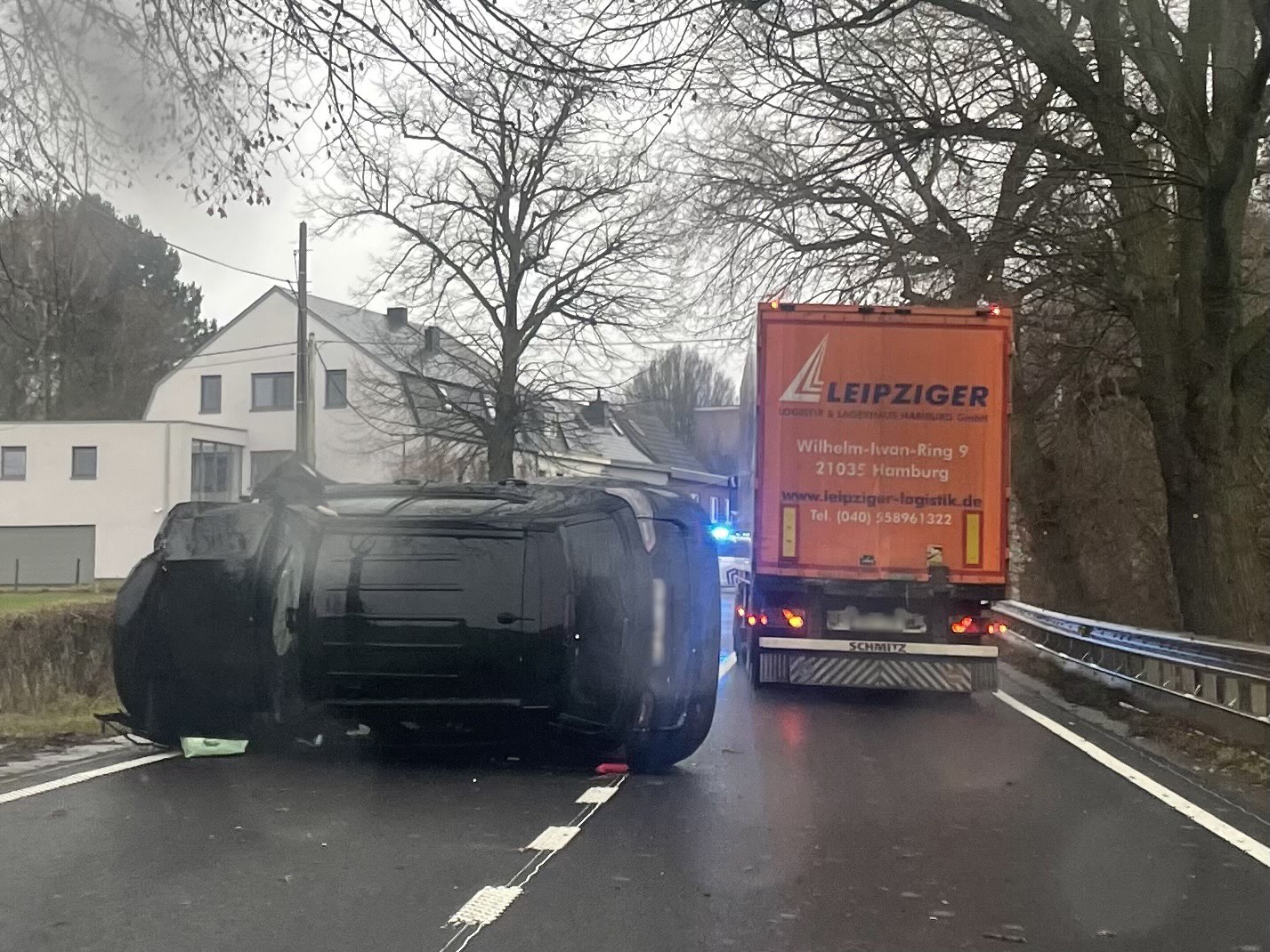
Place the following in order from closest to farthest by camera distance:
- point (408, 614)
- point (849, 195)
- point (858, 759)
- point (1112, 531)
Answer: point (408, 614), point (858, 759), point (849, 195), point (1112, 531)

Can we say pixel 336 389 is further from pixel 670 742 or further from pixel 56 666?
pixel 670 742

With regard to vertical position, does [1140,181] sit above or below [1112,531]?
above

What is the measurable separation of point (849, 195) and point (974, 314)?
5.31m

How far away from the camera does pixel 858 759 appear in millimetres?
9117

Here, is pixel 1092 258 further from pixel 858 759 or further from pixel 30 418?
pixel 30 418

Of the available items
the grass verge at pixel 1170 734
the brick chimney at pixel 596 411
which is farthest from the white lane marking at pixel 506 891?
the brick chimney at pixel 596 411

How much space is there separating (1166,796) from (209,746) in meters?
5.81

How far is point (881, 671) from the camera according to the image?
1191cm

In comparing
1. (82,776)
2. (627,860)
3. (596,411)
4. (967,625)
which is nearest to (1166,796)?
(627,860)

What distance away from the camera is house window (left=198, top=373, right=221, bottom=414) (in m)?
41.7

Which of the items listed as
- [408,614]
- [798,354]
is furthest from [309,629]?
[798,354]

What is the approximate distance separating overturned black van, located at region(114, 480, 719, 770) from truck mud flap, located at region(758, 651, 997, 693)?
402cm

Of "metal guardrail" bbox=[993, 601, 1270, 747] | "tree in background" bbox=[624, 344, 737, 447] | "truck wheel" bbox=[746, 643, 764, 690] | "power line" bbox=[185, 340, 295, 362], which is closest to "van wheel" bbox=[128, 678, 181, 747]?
"truck wheel" bbox=[746, 643, 764, 690]

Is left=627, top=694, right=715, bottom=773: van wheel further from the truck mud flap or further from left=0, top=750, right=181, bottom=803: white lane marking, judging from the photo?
the truck mud flap
